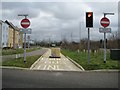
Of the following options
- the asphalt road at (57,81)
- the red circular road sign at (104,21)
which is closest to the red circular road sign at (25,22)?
the red circular road sign at (104,21)

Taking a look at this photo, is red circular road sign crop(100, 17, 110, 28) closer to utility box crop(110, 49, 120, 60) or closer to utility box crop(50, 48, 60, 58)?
utility box crop(110, 49, 120, 60)

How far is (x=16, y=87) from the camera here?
376 inches

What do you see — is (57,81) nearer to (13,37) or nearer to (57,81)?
(57,81)

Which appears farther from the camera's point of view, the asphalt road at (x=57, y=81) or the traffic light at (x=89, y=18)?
the traffic light at (x=89, y=18)

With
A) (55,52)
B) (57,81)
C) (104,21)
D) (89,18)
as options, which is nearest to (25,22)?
(89,18)

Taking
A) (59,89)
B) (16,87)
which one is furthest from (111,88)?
(16,87)

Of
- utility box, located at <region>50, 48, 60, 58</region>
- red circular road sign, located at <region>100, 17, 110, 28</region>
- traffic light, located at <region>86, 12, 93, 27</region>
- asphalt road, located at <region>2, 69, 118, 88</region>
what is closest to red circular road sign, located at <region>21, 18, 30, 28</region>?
traffic light, located at <region>86, 12, 93, 27</region>

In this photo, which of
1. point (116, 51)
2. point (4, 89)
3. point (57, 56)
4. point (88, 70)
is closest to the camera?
point (4, 89)

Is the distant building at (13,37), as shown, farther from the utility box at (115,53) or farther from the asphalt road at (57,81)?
the asphalt road at (57,81)

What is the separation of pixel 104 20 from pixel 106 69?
427 centimetres

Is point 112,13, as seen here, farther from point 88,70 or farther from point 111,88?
point 111,88


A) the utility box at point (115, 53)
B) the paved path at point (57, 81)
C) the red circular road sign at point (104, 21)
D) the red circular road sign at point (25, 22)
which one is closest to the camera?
the paved path at point (57, 81)

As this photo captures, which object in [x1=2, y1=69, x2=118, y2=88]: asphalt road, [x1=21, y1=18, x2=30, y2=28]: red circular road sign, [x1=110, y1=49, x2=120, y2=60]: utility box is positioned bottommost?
[x1=2, y1=69, x2=118, y2=88]: asphalt road

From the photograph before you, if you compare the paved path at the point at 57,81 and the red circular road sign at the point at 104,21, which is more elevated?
the red circular road sign at the point at 104,21
